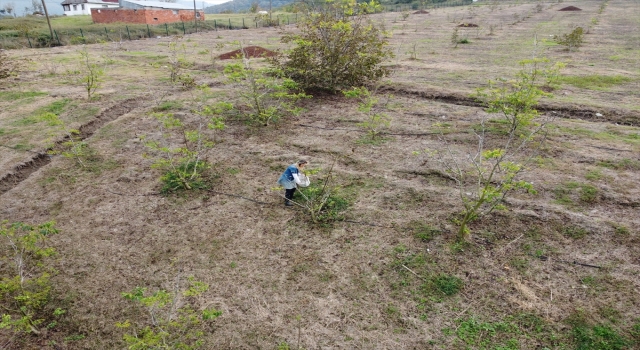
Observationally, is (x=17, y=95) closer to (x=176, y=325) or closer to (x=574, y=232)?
(x=176, y=325)

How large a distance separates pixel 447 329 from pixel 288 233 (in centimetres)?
231

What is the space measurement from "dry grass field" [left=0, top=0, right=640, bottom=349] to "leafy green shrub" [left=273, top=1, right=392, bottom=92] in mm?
1491

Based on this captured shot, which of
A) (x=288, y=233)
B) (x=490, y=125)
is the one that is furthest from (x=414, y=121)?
(x=288, y=233)

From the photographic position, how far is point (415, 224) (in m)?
5.05

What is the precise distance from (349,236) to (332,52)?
21.3 ft

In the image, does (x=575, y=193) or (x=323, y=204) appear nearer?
(x=323, y=204)

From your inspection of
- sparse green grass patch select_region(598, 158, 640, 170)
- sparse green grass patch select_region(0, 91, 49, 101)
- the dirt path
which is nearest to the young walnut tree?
sparse green grass patch select_region(598, 158, 640, 170)

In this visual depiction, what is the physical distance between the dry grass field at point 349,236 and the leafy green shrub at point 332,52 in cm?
149

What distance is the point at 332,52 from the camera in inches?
391

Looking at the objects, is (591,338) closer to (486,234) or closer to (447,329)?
(447,329)

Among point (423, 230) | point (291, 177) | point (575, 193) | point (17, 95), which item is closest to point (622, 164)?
point (575, 193)

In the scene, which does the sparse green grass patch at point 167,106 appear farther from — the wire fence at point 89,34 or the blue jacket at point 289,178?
the wire fence at point 89,34

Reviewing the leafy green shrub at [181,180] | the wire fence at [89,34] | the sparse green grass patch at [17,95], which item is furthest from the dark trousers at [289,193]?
the wire fence at [89,34]

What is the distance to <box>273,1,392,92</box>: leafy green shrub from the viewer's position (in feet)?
32.5
